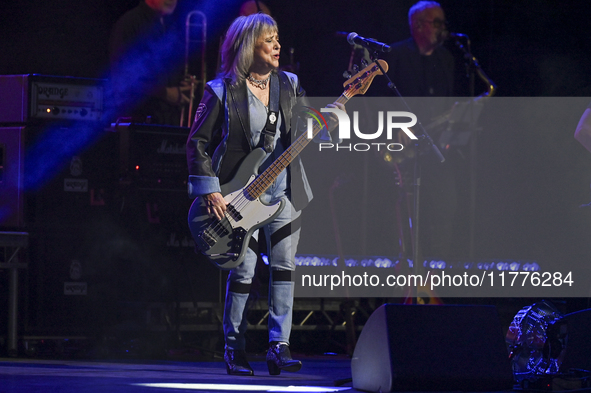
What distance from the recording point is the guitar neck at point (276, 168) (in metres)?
3.70

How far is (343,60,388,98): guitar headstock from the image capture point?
3.91 metres

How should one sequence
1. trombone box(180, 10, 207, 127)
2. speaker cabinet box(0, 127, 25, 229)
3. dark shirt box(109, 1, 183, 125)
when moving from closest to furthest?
speaker cabinet box(0, 127, 25, 229) → dark shirt box(109, 1, 183, 125) → trombone box(180, 10, 207, 127)

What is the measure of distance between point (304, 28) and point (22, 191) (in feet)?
10.5

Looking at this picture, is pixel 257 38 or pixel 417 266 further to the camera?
pixel 417 266

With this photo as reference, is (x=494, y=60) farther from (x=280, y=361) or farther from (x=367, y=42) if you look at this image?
(x=280, y=361)

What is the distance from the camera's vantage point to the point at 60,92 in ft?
16.8

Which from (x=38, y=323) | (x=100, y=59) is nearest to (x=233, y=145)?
(x=38, y=323)

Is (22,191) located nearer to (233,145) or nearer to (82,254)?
(82,254)

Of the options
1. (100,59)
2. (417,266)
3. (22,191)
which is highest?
(100,59)

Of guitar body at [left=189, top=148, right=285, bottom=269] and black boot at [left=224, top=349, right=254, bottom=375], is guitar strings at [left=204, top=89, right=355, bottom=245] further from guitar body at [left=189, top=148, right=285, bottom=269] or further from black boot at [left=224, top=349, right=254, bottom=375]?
black boot at [left=224, top=349, right=254, bottom=375]

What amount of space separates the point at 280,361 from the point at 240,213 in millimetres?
742

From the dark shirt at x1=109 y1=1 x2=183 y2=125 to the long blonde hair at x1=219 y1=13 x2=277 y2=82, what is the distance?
1698mm

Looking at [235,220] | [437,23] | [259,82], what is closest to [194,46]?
[437,23]

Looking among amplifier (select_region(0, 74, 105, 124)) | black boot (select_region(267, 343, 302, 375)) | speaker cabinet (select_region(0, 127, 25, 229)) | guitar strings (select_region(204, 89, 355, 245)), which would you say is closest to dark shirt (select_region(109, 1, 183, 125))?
amplifier (select_region(0, 74, 105, 124))
